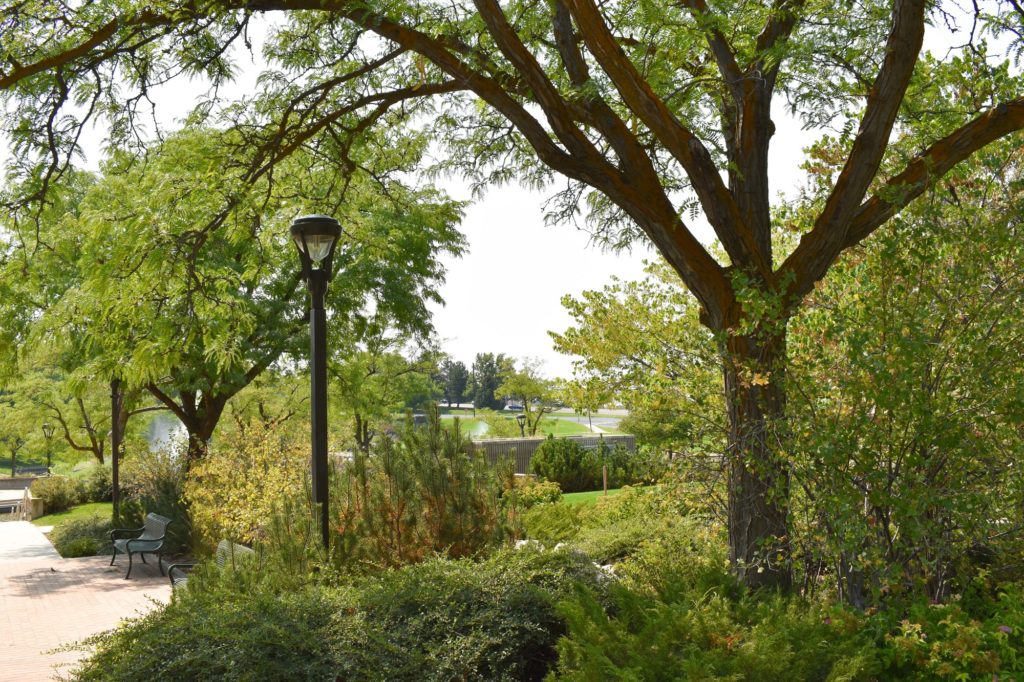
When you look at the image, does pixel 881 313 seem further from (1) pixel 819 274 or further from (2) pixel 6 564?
(2) pixel 6 564

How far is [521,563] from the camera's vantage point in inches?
250

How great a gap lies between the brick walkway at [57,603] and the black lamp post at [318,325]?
1.66 metres

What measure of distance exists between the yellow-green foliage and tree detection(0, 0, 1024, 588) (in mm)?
5375

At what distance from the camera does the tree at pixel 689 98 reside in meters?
6.45

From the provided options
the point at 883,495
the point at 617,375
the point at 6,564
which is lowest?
the point at 6,564

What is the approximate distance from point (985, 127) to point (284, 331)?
48.2ft

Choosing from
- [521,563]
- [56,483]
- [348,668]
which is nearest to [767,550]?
[521,563]

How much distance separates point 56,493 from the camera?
90.0 ft

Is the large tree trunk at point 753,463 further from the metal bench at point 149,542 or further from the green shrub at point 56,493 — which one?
the green shrub at point 56,493

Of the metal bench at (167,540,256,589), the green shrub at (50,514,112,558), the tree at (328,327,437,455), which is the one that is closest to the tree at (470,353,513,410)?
the tree at (328,327,437,455)

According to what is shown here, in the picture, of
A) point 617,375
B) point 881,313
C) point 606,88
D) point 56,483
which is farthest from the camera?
point 56,483

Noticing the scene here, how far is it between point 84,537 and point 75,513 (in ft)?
24.6

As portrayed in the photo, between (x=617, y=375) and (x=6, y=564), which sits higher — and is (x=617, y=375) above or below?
above

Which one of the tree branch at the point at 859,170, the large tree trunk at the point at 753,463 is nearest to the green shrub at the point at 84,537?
the large tree trunk at the point at 753,463
